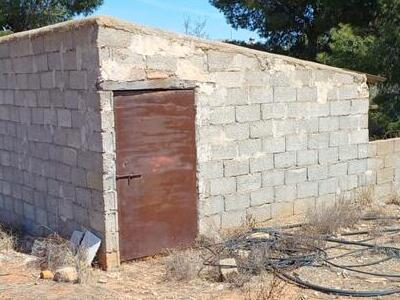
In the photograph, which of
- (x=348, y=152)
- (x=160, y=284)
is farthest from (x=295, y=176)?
(x=160, y=284)

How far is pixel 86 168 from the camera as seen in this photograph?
7.18m

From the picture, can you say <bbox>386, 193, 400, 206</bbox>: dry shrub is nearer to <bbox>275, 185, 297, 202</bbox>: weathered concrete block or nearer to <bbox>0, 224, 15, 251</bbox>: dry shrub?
<bbox>275, 185, 297, 202</bbox>: weathered concrete block

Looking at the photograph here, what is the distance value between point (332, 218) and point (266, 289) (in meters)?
2.72

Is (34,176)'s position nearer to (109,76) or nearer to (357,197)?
(109,76)

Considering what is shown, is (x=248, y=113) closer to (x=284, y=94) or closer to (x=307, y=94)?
(x=284, y=94)

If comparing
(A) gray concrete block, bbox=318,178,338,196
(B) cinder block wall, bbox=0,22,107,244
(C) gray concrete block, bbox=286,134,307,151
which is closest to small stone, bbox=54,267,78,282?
(B) cinder block wall, bbox=0,22,107,244

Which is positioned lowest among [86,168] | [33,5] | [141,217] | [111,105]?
[141,217]

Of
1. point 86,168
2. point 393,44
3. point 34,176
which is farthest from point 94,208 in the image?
point 393,44

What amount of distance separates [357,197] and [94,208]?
496cm

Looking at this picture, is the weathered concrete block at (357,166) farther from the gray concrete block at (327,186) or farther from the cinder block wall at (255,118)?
the gray concrete block at (327,186)

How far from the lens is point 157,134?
287 inches

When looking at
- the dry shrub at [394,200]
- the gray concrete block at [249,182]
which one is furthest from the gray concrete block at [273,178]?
the dry shrub at [394,200]

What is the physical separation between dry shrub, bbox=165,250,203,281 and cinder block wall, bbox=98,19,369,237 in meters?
1.02

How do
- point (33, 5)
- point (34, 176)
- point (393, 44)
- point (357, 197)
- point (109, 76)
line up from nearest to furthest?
point (109, 76), point (34, 176), point (357, 197), point (393, 44), point (33, 5)
